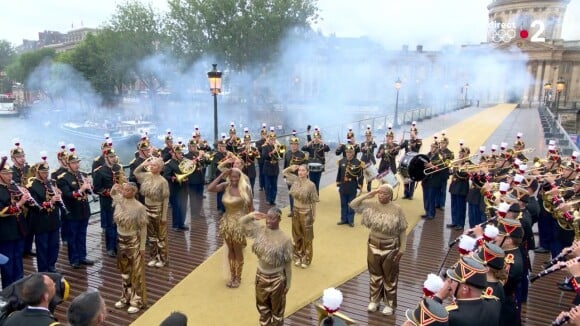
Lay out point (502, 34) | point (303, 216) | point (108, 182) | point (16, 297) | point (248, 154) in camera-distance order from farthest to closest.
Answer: point (502, 34)
point (248, 154)
point (108, 182)
point (303, 216)
point (16, 297)

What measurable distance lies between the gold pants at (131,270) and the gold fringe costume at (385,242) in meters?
3.89

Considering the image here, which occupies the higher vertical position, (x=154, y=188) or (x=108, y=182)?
(x=154, y=188)

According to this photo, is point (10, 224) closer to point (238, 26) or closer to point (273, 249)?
point (273, 249)

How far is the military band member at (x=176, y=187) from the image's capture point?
12.1m

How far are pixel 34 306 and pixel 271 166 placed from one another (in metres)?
10.6

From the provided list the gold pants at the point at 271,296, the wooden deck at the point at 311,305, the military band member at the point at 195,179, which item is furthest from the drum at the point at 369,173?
the gold pants at the point at 271,296

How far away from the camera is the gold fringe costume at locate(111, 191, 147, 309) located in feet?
25.1

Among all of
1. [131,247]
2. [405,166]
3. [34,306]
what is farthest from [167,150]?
[34,306]

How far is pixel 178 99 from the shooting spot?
2264 inches

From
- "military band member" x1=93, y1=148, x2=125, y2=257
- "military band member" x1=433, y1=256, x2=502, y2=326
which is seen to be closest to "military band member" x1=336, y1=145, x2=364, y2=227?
"military band member" x1=93, y1=148, x2=125, y2=257

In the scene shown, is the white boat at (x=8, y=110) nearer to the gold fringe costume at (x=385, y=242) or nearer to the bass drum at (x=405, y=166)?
the bass drum at (x=405, y=166)

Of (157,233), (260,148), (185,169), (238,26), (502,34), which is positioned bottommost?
(157,233)

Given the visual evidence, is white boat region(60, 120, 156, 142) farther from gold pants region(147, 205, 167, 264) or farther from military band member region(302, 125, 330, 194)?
gold pants region(147, 205, 167, 264)

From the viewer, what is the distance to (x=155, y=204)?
9.55 meters
